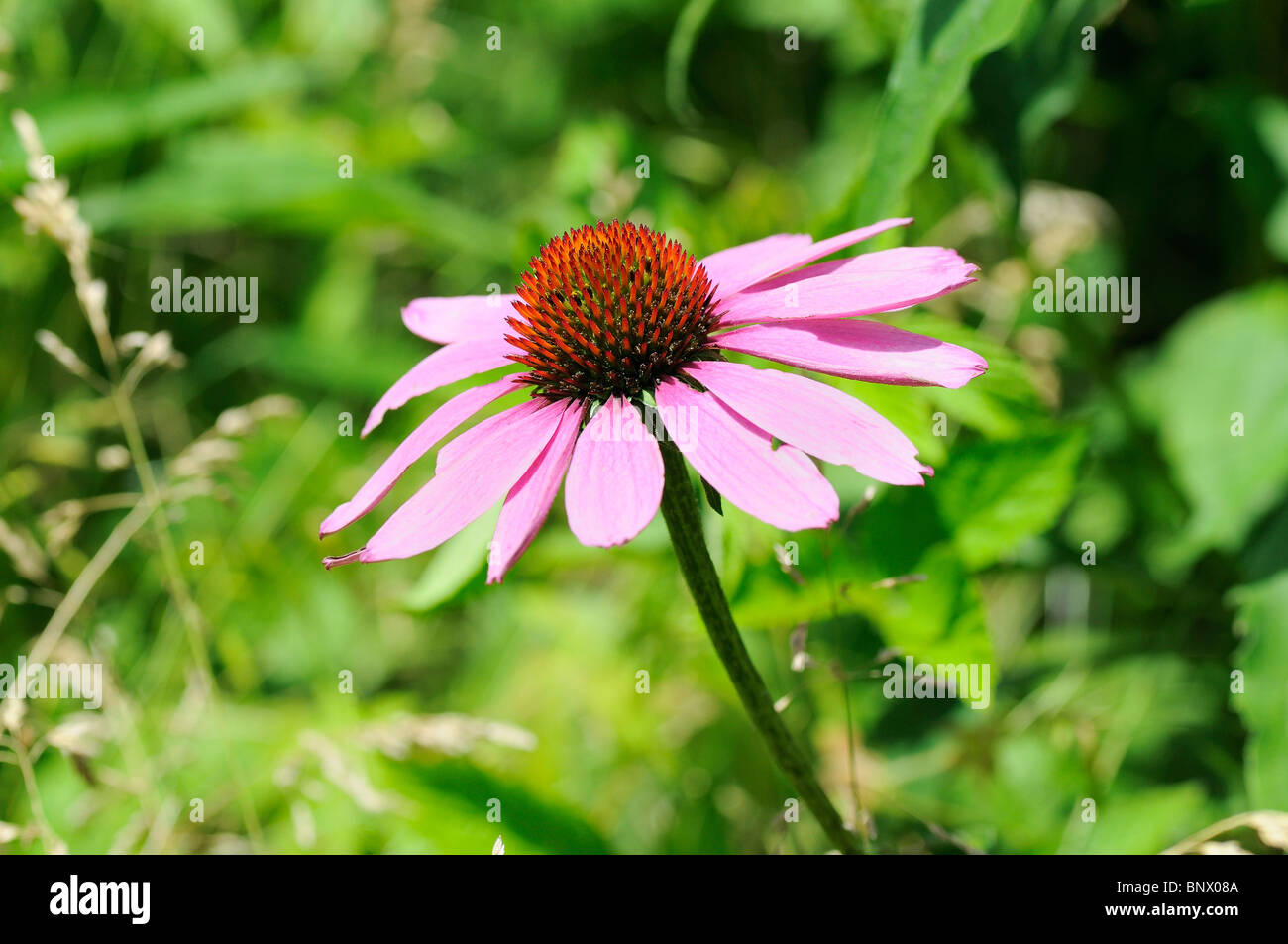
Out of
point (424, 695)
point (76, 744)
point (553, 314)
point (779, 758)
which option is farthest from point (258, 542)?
point (779, 758)

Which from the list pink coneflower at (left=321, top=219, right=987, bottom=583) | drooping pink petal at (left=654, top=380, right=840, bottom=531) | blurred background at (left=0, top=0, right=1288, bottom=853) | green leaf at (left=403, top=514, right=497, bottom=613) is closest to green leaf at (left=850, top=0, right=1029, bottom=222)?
blurred background at (left=0, top=0, right=1288, bottom=853)

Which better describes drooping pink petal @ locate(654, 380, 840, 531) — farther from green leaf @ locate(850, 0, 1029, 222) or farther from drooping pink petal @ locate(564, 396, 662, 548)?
green leaf @ locate(850, 0, 1029, 222)

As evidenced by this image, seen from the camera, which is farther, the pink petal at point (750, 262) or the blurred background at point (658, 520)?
the blurred background at point (658, 520)

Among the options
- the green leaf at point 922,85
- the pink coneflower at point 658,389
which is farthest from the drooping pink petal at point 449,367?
the green leaf at point 922,85

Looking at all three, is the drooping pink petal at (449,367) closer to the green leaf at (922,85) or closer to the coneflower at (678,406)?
the coneflower at (678,406)
